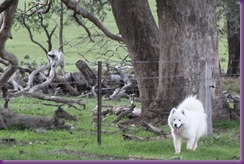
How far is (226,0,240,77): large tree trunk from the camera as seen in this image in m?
28.1

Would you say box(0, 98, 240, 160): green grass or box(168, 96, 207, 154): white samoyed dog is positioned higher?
box(168, 96, 207, 154): white samoyed dog

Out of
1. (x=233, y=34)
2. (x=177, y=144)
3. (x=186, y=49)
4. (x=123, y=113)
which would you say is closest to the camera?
(x=177, y=144)

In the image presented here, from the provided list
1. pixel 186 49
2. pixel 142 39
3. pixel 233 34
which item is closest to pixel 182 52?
pixel 186 49

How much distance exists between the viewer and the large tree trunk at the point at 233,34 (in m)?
28.1

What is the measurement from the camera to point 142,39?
15883 mm

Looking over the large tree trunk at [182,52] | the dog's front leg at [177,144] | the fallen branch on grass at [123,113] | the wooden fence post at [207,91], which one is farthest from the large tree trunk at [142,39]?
the dog's front leg at [177,144]

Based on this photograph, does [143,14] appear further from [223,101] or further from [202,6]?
[223,101]

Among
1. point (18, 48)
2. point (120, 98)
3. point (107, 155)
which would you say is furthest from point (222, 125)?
point (18, 48)

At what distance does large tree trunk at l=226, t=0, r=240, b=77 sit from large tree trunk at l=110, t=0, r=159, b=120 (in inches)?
472

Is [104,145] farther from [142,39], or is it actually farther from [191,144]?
[142,39]

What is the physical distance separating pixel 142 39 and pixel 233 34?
16179 mm

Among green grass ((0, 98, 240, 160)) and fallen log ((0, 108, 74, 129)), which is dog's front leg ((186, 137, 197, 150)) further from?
fallen log ((0, 108, 74, 129))

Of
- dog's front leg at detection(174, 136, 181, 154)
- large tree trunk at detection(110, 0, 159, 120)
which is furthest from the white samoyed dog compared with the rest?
large tree trunk at detection(110, 0, 159, 120)

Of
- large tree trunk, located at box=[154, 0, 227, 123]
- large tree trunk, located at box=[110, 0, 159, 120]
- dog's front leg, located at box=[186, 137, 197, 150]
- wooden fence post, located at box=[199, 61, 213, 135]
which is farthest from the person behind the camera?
large tree trunk, located at box=[110, 0, 159, 120]
